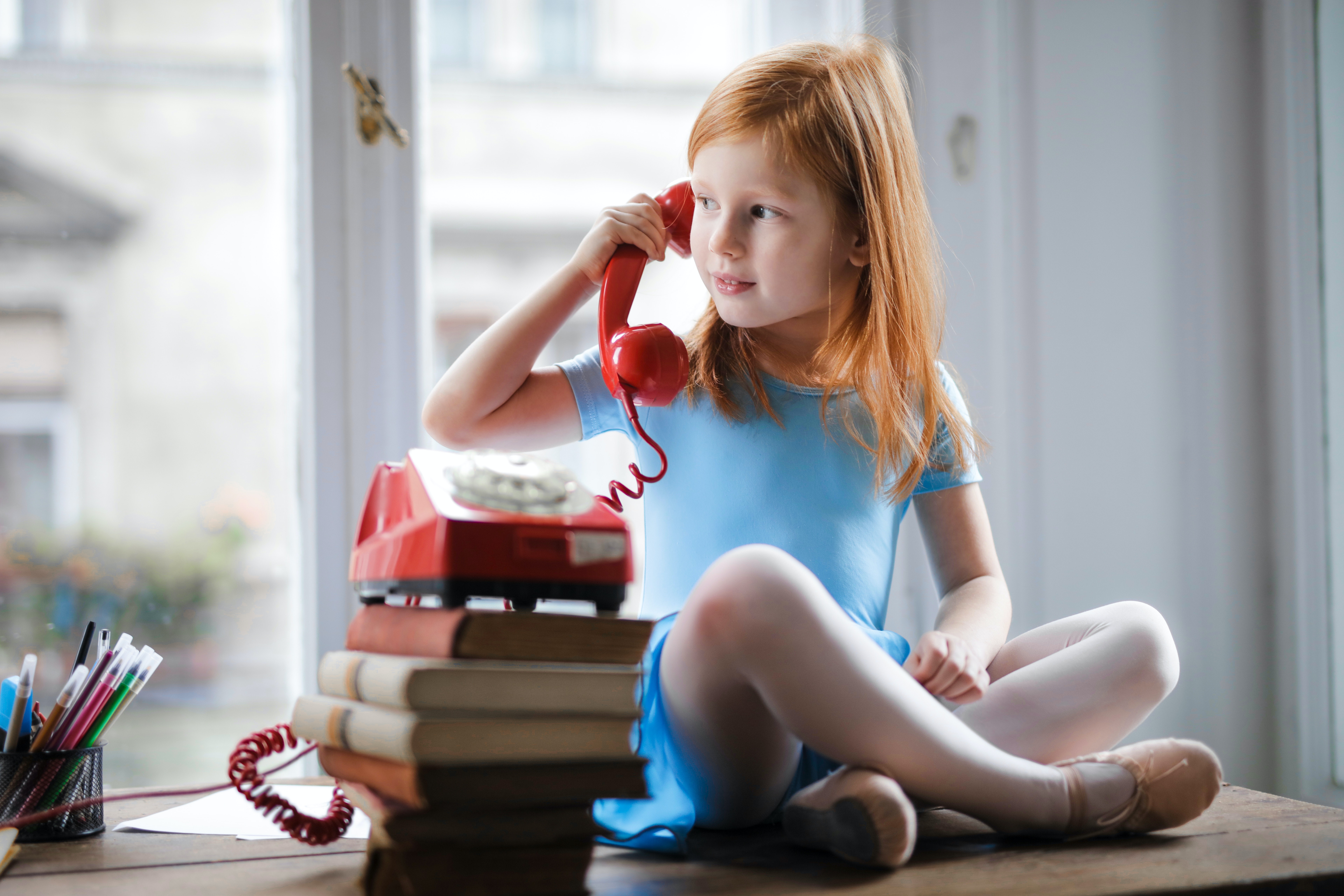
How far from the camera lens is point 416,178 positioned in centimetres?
127

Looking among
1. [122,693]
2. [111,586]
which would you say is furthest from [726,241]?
[111,586]

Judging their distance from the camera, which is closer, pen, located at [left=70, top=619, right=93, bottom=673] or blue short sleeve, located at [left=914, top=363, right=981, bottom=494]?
pen, located at [left=70, top=619, right=93, bottom=673]

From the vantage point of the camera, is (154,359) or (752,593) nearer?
(752,593)

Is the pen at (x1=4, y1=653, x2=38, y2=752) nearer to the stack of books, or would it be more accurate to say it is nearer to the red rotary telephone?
the red rotary telephone

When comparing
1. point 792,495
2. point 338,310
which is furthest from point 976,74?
point 338,310

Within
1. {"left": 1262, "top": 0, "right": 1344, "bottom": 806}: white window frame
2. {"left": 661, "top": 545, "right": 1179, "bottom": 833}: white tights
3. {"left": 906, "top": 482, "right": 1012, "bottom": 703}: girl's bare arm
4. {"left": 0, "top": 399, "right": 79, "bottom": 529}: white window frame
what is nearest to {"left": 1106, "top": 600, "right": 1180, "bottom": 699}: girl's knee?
{"left": 661, "top": 545, "right": 1179, "bottom": 833}: white tights

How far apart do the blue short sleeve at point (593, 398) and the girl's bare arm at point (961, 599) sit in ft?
1.04

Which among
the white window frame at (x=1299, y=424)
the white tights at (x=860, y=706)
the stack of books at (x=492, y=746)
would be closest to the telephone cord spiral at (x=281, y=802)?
the stack of books at (x=492, y=746)

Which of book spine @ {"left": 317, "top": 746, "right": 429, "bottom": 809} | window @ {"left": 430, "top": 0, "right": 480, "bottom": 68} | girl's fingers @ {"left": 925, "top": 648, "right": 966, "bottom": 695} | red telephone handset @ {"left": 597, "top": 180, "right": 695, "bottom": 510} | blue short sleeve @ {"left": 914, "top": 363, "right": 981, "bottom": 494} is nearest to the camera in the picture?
book spine @ {"left": 317, "top": 746, "right": 429, "bottom": 809}

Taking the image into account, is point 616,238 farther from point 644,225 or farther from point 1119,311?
point 1119,311

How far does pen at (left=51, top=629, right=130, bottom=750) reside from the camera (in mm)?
825

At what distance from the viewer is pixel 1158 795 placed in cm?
75

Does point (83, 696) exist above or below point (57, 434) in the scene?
below

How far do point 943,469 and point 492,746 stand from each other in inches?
23.2
